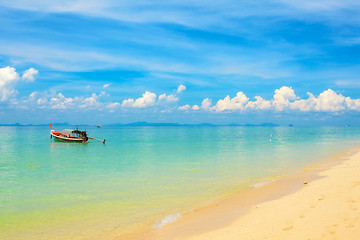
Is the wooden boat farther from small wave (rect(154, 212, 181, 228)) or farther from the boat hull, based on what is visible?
small wave (rect(154, 212, 181, 228))

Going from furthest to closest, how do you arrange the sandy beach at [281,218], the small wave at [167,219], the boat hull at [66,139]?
the boat hull at [66,139] < the small wave at [167,219] < the sandy beach at [281,218]

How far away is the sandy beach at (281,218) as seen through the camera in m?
10.4

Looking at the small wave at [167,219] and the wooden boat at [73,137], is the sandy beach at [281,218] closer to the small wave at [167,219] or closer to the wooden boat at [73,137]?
the small wave at [167,219]

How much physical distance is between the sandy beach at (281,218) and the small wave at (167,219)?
41 centimetres

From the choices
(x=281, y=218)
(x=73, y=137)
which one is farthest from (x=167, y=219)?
(x=73, y=137)

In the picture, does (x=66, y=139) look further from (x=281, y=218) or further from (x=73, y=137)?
(x=281, y=218)

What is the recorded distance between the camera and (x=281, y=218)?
492 inches

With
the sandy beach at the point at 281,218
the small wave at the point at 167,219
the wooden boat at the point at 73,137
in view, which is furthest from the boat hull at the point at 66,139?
the small wave at the point at 167,219

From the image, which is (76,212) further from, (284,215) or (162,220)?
(284,215)

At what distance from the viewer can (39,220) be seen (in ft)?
50.6

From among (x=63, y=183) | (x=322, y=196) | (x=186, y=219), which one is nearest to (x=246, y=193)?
(x=322, y=196)

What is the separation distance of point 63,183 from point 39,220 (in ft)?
37.3

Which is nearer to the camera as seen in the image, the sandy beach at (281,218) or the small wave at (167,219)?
the sandy beach at (281,218)

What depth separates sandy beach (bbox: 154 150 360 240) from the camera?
1044cm
